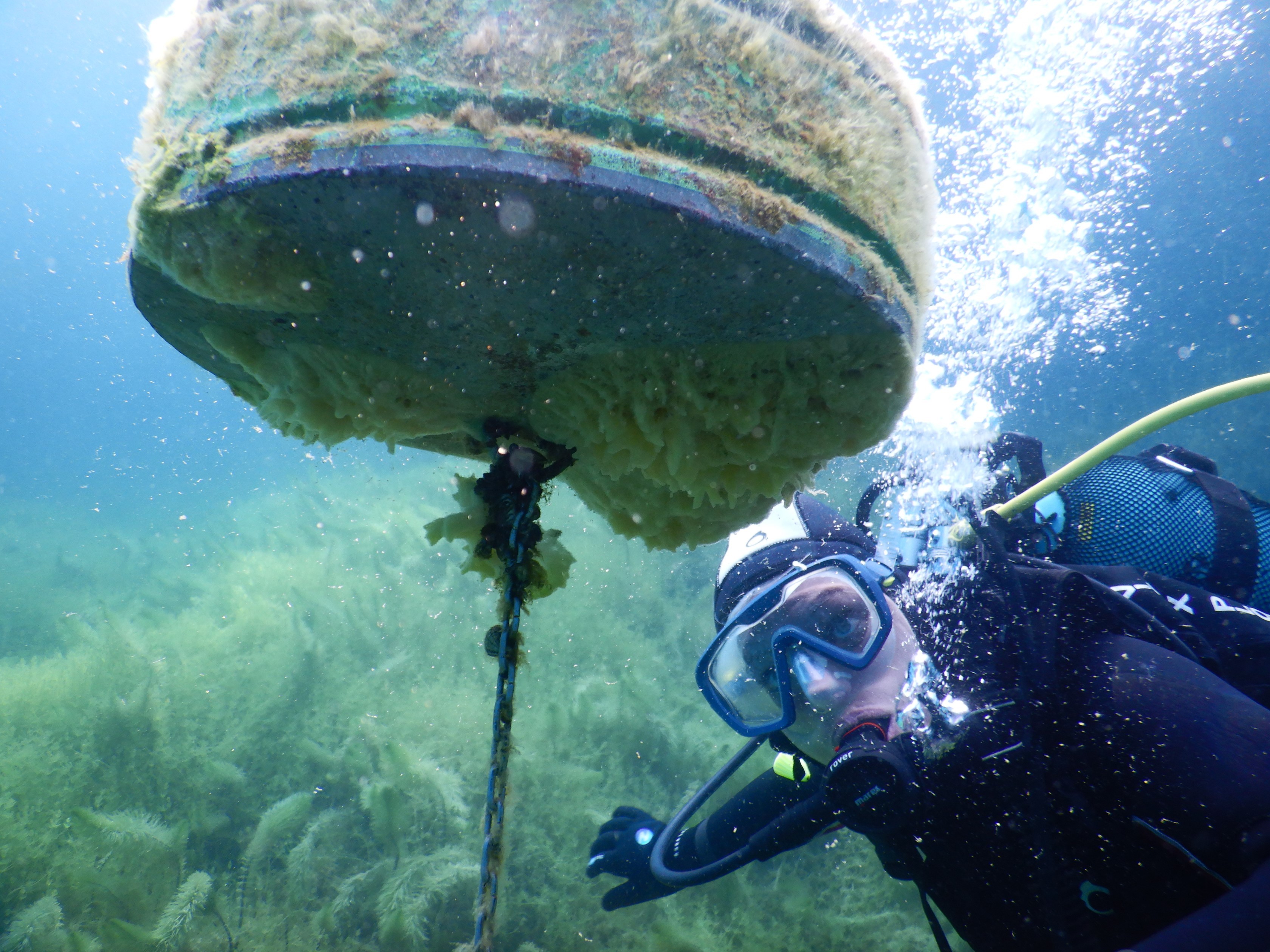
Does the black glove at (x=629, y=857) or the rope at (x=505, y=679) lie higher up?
the rope at (x=505, y=679)

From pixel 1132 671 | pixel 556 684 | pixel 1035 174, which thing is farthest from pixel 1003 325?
pixel 1132 671

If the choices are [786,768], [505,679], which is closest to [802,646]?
[786,768]

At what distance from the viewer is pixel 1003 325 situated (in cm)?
1773

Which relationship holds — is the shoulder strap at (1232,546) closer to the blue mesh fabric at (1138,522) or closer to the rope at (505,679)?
the blue mesh fabric at (1138,522)

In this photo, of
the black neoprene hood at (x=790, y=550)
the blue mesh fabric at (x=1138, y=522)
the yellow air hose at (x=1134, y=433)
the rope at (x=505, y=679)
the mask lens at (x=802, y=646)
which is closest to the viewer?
the rope at (x=505, y=679)

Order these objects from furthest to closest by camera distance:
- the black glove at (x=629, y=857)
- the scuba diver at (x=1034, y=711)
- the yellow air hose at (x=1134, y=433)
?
the black glove at (x=629, y=857), the yellow air hose at (x=1134, y=433), the scuba diver at (x=1034, y=711)

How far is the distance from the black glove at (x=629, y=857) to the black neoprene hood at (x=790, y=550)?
2081mm

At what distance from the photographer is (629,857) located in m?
4.77

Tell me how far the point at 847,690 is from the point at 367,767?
555 cm

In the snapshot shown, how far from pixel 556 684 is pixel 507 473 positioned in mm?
6748

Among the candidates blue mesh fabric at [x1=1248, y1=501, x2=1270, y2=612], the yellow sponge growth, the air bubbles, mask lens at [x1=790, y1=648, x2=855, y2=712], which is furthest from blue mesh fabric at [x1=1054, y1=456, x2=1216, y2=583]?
the air bubbles

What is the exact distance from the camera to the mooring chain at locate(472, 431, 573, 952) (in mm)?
1367

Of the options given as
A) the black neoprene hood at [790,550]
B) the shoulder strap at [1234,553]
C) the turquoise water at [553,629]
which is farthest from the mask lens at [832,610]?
the turquoise water at [553,629]

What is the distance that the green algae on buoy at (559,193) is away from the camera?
820 millimetres
